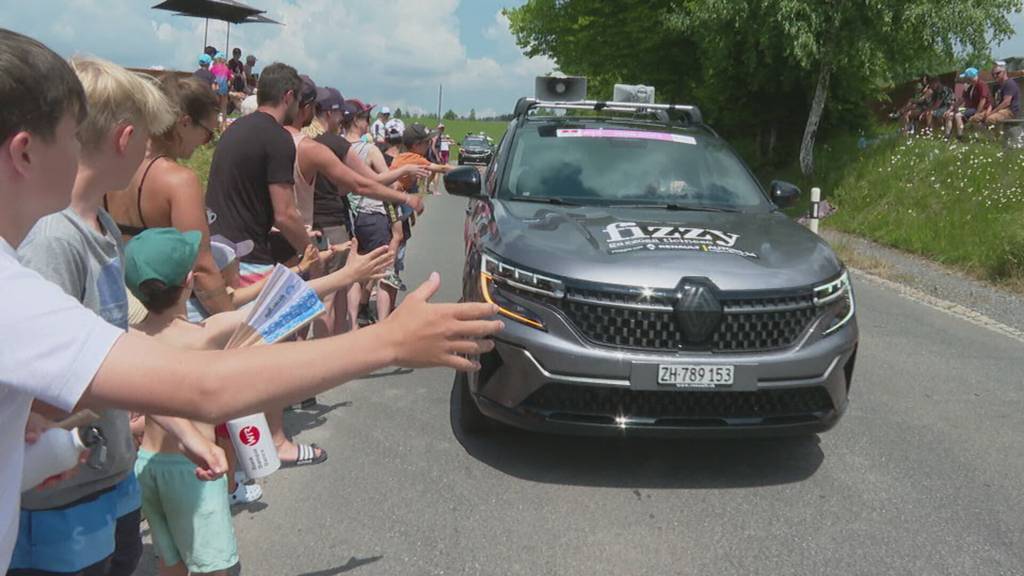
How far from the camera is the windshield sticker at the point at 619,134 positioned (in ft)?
18.8

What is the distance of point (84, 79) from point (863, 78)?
21.6 metres

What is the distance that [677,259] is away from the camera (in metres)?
3.97

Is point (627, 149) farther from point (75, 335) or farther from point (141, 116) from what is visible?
point (75, 335)

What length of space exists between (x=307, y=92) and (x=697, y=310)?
8.78ft

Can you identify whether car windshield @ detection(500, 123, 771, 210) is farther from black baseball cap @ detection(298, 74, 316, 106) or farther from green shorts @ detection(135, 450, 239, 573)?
green shorts @ detection(135, 450, 239, 573)

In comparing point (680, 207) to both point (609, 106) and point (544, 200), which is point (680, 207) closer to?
point (544, 200)

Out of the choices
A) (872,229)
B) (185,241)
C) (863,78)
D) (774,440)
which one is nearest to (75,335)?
(185,241)

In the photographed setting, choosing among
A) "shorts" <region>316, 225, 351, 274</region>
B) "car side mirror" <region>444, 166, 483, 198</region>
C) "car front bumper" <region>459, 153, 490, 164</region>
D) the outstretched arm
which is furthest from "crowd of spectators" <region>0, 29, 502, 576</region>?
"car front bumper" <region>459, 153, 490, 164</region>

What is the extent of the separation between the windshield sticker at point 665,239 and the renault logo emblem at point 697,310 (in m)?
0.31

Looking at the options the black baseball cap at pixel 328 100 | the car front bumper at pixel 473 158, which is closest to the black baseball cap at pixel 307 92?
the black baseball cap at pixel 328 100

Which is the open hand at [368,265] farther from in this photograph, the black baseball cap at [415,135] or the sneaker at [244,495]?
the black baseball cap at [415,135]

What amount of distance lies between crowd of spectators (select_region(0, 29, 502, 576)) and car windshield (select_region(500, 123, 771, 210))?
1.61 meters

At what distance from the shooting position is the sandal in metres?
4.34

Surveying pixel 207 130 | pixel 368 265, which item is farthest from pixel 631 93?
pixel 368 265
